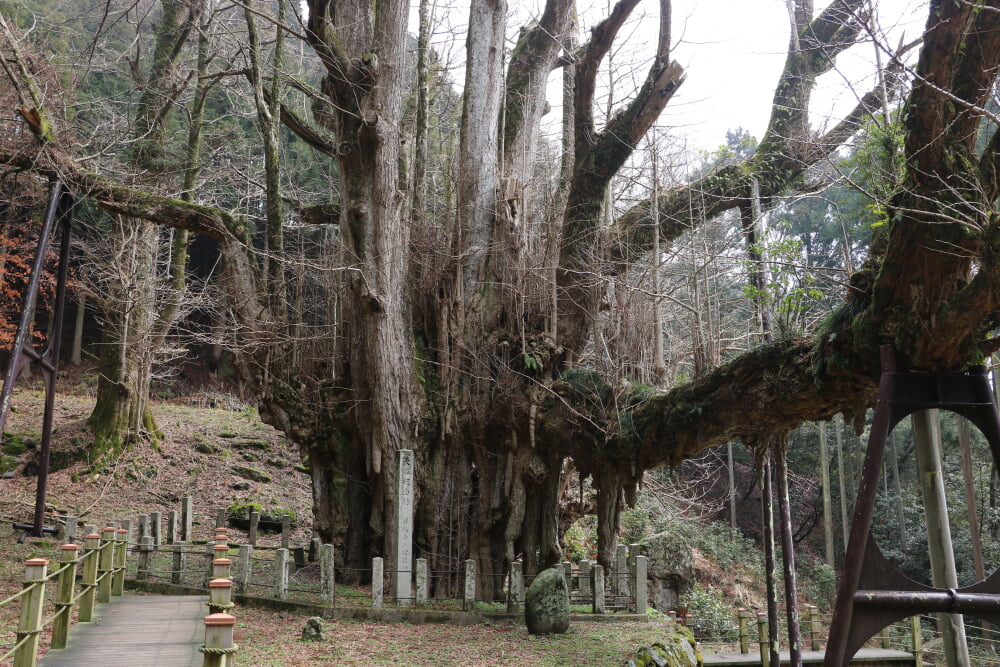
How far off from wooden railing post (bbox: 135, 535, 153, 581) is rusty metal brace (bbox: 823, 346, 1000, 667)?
10.7 m

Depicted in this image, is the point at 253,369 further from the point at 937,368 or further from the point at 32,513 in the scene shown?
the point at 937,368

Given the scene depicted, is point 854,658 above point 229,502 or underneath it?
underneath

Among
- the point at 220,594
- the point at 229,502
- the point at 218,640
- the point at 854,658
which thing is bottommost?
the point at 854,658

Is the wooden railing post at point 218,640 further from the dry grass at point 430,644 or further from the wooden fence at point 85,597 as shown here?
the dry grass at point 430,644

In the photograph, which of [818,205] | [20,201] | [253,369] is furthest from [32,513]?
[818,205]

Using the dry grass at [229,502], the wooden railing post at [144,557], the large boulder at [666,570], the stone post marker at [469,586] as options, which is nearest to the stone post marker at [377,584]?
the dry grass at [229,502]

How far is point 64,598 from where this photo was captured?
23.9ft

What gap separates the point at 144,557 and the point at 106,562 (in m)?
2.72

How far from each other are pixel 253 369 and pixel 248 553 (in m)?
3.13

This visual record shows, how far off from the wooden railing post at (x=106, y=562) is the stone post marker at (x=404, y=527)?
3941 millimetres

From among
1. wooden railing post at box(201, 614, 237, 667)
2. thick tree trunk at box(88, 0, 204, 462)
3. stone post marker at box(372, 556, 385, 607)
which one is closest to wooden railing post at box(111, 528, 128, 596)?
stone post marker at box(372, 556, 385, 607)

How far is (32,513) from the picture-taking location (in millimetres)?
15547

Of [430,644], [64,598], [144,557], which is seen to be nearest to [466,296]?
[430,644]

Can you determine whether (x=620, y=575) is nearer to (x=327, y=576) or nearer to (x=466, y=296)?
(x=327, y=576)
